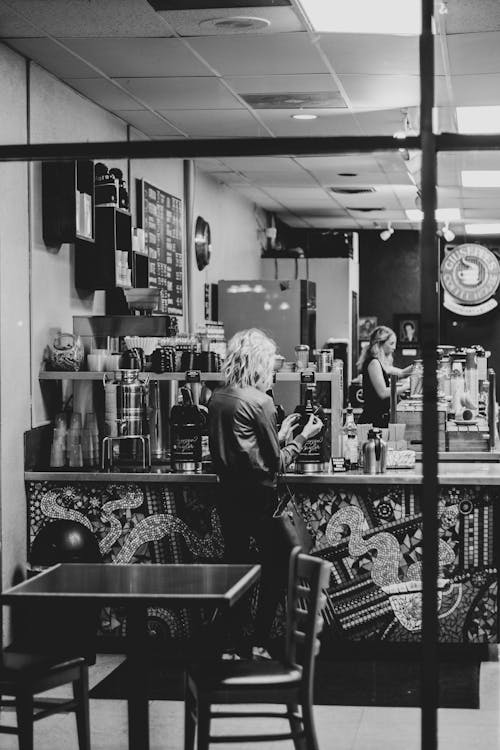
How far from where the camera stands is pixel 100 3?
16.1 ft

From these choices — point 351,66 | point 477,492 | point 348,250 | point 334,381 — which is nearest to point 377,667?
point 477,492

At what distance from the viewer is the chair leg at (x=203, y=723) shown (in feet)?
12.0

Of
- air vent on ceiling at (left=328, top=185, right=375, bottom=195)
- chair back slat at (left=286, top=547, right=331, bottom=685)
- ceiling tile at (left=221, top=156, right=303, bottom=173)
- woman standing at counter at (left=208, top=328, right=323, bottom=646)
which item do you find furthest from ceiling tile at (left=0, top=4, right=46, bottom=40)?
air vent on ceiling at (left=328, top=185, right=375, bottom=195)

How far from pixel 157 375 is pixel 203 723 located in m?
2.86

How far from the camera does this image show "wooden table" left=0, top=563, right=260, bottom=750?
3.59 meters

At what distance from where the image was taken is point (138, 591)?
3.71m

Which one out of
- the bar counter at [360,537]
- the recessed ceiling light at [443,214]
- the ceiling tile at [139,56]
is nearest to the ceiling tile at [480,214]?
the recessed ceiling light at [443,214]

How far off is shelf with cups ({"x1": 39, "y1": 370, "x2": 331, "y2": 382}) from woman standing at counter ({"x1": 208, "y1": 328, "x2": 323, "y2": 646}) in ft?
2.58

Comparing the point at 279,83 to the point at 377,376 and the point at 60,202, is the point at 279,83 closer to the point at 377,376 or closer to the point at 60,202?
the point at 60,202

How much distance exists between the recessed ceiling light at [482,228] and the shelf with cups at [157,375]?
9.68 meters

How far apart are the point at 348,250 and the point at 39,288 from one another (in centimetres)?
839

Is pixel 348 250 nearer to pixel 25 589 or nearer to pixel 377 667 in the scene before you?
pixel 377 667

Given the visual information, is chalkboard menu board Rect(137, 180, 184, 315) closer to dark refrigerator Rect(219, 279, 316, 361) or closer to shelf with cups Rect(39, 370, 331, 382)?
dark refrigerator Rect(219, 279, 316, 361)

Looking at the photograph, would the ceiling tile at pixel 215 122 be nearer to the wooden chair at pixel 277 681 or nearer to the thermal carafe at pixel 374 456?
the thermal carafe at pixel 374 456
